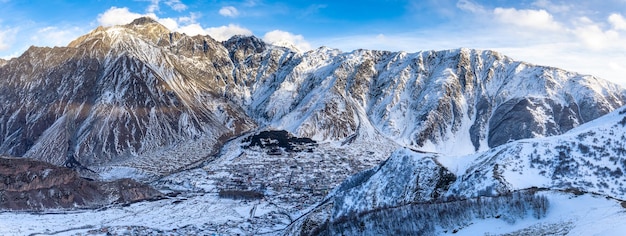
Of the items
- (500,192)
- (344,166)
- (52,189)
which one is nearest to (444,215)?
(500,192)

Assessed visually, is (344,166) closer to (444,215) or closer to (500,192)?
(500,192)

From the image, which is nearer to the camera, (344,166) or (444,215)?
(444,215)

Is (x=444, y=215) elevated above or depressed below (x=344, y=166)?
above

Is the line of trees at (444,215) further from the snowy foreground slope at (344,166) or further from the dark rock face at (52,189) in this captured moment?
the dark rock face at (52,189)

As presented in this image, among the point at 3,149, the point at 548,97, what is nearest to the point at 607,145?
the point at 548,97

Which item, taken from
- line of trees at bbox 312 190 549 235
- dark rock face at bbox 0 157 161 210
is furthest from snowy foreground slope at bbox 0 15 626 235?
dark rock face at bbox 0 157 161 210

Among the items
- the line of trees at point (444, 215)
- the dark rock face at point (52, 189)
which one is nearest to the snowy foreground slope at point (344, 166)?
the line of trees at point (444, 215)

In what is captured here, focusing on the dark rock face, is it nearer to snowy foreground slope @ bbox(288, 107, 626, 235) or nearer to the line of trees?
snowy foreground slope @ bbox(288, 107, 626, 235)

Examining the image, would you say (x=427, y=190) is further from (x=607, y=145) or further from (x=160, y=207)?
(x=160, y=207)
